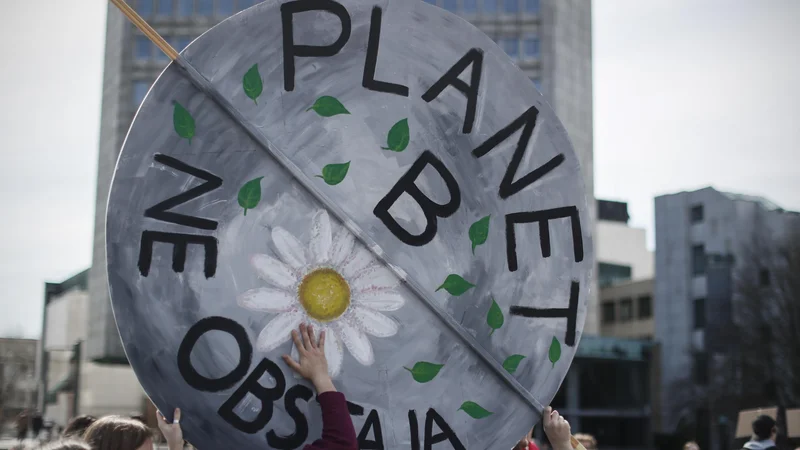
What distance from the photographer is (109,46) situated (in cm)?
4966

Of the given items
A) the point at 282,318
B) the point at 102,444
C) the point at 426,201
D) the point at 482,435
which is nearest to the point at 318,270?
the point at 282,318

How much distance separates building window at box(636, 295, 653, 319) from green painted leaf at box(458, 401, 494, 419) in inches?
2324

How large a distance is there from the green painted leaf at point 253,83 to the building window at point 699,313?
51005 millimetres

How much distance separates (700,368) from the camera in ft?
165

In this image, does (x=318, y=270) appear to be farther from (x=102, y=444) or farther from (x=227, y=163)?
(x=102, y=444)

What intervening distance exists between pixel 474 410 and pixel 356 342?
1.33 feet

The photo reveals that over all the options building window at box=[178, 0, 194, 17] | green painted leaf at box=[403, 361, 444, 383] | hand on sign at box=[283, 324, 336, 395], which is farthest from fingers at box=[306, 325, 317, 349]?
building window at box=[178, 0, 194, 17]

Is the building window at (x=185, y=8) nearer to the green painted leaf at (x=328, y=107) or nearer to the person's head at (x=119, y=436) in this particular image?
the person's head at (x=119, y=436)

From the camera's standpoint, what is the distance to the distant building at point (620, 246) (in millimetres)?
72438

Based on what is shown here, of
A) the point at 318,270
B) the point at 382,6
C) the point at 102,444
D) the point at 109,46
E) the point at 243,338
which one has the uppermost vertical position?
the point at 109,46

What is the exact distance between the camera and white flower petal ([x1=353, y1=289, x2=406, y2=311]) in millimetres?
2768

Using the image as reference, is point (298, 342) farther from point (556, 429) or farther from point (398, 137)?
point (556, 429)

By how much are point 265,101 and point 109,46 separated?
49.9 metres

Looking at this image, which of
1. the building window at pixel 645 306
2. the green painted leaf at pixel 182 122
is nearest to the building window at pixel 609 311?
the building window at pixel 645 306
